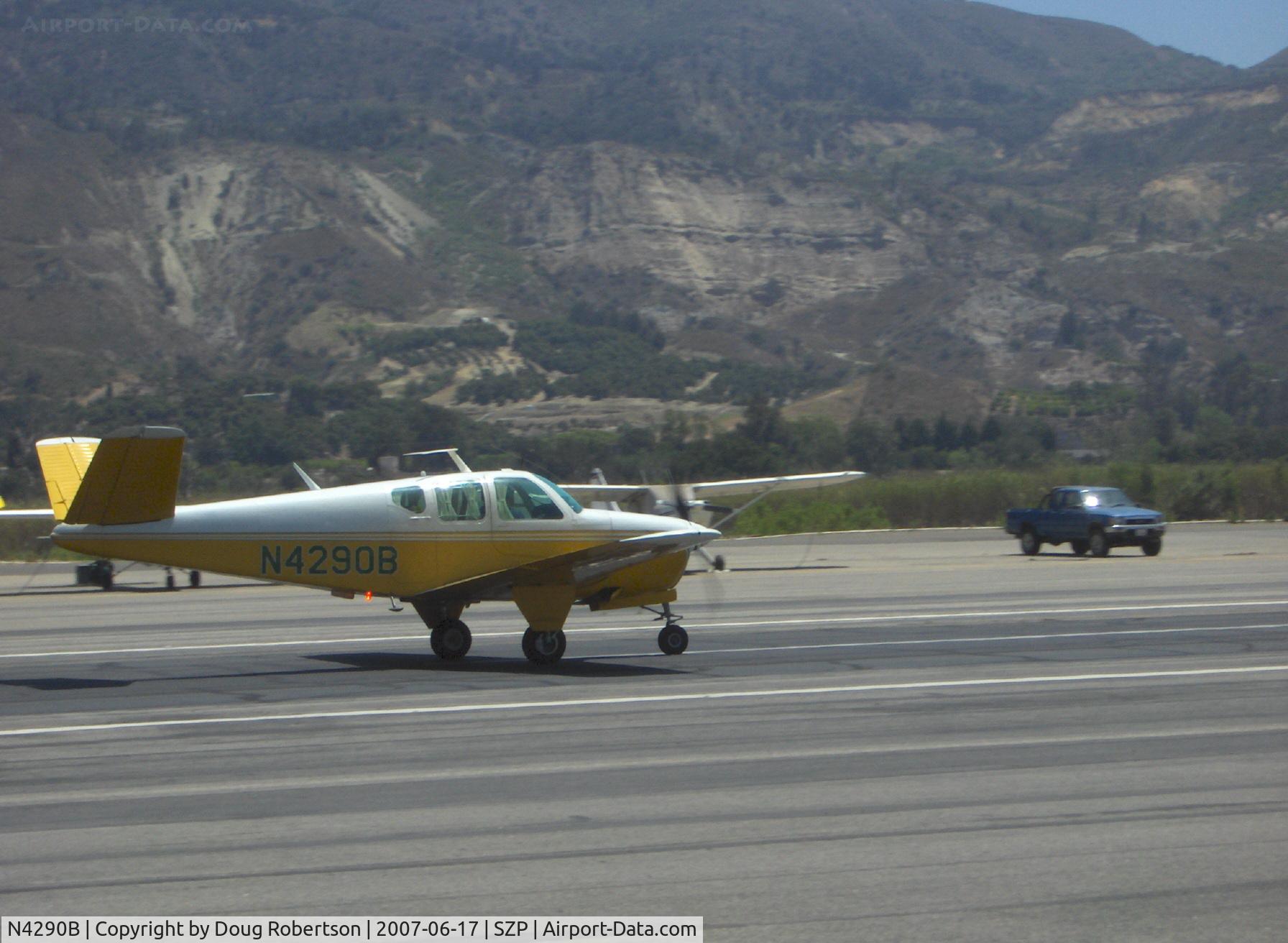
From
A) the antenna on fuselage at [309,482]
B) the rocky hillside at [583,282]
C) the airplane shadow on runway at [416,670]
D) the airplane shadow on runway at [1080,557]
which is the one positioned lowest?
the airplane shadow on runway at [1080,557]

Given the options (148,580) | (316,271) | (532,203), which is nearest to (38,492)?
(148,580)

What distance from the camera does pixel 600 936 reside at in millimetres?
6145

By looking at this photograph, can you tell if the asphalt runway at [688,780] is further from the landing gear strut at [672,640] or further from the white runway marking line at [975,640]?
the landing gear strut at [672,640]

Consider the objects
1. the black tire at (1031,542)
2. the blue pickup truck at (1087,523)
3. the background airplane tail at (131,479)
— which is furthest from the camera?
the black tire at (1031,542)

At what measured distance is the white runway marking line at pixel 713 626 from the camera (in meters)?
17.7

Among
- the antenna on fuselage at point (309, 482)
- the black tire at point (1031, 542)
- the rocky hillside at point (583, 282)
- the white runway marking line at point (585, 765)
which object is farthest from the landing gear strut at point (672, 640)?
the rocky hillside at point (583, 282)

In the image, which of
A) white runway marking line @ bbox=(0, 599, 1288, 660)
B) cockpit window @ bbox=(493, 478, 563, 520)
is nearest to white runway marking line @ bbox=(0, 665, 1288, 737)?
cockpit window @ bbox=(493, 478, 563, 520)

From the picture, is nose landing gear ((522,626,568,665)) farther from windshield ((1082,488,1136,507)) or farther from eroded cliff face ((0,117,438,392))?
eroded cliff face ((0,117,438,392))

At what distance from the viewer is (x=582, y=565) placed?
48.0 ft

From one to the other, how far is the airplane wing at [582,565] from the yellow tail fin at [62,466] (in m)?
5.71

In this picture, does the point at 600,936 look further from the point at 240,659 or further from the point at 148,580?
the point at 148,580

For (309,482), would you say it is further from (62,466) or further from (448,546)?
(62,466)

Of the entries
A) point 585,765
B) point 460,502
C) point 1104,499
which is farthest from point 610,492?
point 1104,499

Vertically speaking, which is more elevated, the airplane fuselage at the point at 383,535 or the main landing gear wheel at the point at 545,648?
the airplane fuselage at the point at 383,535
